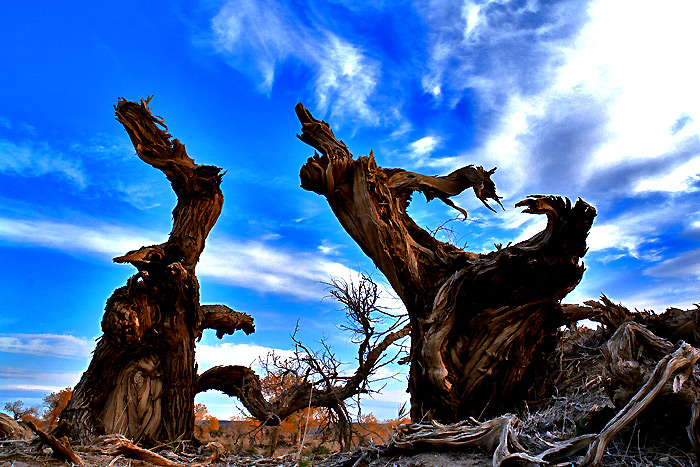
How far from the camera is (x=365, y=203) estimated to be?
9.20 metres

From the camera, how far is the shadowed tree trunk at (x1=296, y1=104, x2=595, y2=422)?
6.74 metres

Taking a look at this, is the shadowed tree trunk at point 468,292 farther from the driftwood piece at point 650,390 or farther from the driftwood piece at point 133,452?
the driftwood piece at point 133,452

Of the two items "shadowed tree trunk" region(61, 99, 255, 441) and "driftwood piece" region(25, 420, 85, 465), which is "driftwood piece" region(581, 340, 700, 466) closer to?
"driftwood piece" region(25, 420, 85, 465)

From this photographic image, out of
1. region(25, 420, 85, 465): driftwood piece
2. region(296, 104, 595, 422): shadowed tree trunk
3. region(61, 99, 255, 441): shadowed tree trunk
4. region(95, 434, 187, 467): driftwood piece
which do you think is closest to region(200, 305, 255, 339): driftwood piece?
region(61, 99, 255, 441): shadowed tree trunk

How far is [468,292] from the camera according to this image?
7547 mm

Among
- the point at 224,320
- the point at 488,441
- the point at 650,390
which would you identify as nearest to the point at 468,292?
the point at 488,441

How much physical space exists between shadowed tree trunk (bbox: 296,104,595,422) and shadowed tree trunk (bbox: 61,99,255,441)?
345cm

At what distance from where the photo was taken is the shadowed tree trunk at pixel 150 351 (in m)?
7.99

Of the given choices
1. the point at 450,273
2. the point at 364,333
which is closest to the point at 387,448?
the point at 450,273

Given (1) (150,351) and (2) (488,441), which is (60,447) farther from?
(2) (488,441)

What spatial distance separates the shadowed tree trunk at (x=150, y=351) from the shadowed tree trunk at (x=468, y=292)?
136 inches

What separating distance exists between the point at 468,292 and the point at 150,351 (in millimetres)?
6326

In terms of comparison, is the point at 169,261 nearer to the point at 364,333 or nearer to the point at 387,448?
the point at 364,333

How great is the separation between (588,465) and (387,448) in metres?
1.80
